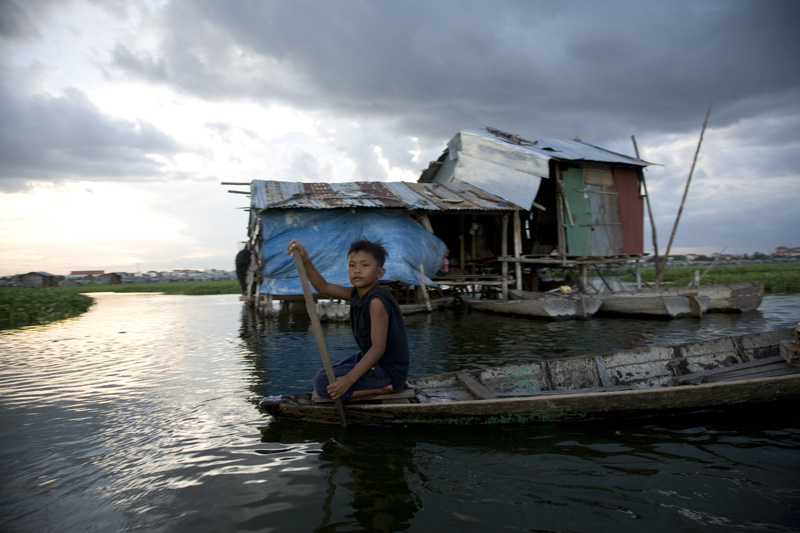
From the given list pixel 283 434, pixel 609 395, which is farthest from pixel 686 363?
pixel 283 434

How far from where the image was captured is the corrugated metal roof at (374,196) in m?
12.9

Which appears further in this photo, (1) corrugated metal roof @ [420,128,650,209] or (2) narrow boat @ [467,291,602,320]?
(1) corrugated metal roof @ [420,128,650,209]

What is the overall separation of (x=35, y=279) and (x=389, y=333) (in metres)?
55.6

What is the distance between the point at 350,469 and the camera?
333 cm

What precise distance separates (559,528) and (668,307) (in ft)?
34.5

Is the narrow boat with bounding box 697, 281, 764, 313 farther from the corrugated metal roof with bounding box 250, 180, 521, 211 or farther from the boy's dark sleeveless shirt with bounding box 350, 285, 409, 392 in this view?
the boy's dark sleeveless shirt with bounding box 350, 285, 409, 392

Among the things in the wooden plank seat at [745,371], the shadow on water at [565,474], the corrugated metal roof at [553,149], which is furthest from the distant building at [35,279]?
the wooden plank seat at [745,371]

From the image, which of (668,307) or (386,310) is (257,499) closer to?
(386,310)

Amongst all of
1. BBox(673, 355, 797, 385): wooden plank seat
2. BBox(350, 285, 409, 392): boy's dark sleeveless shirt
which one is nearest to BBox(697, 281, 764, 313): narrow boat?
BBox(673, 355, 797, 385): wooden plank seat

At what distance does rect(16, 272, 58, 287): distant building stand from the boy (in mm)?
54423

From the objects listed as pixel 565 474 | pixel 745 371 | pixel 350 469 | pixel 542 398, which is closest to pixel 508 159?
pixel 745 371

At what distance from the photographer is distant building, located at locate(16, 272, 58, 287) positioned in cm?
4522

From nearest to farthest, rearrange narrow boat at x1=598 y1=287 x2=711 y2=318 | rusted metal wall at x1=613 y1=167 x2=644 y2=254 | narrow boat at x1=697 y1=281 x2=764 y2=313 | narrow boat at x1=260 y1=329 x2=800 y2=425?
1. narrow boat at x1=260 y1=329 x2=800 y2=425
2. narrow boat at x1=598 y1=287 x2=711 y2=318
3. narrow boat at x1=697 y1=281 x2=764 y2=313
4. rusted metal wall at x1=613 y1=167 x2=644 y2=254

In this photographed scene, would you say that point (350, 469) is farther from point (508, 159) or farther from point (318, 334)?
point (508, 159)
